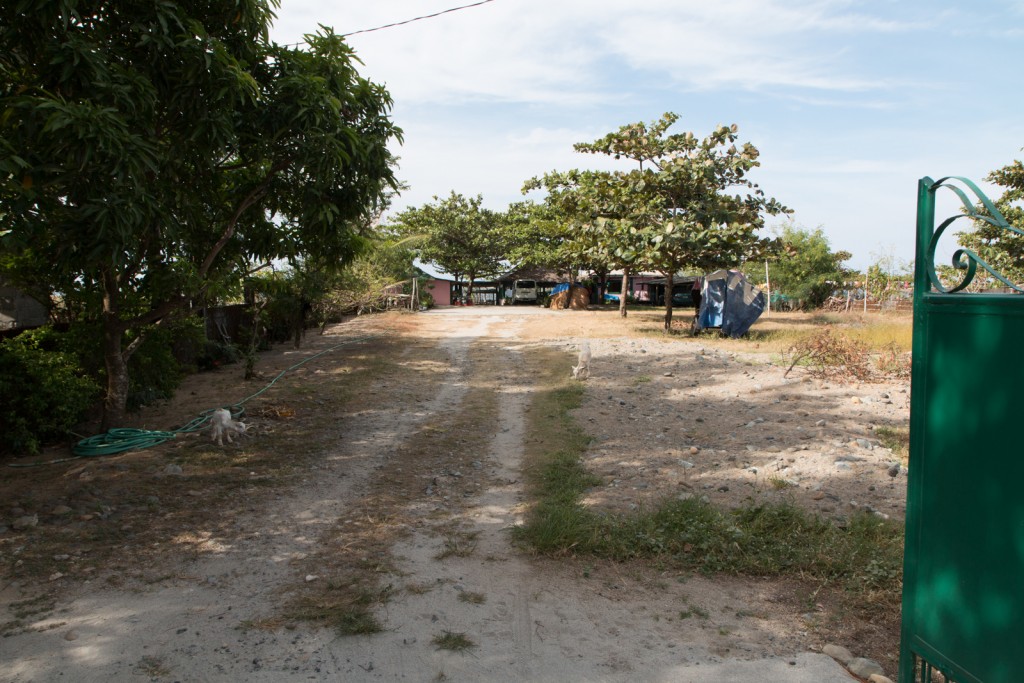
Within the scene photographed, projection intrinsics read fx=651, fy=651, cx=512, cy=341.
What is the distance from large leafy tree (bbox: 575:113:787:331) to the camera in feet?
55.3

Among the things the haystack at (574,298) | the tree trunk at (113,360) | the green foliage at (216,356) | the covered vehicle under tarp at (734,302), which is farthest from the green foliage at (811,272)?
the tree trunk at (113,360)

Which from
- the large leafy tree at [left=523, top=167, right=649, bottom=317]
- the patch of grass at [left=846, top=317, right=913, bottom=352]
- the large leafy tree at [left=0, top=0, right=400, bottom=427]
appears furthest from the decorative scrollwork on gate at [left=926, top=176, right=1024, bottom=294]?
the large leafy tree at [left=523, top=167, right=649, bottom=317]

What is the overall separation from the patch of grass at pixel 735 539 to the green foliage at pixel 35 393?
5.27m

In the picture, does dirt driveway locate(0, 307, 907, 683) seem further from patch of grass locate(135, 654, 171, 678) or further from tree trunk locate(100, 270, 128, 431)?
tree trunk locate(100, 270, 128, 431)

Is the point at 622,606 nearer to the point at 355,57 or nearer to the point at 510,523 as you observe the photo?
the point at 510,523

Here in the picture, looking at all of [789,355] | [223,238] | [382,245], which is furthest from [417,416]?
[382,245]

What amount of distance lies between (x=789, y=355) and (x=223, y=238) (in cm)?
1135

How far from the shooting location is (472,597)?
405cm

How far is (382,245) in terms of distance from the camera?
2603 centimetres

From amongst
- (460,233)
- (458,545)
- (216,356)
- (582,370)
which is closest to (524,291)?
(460,233)

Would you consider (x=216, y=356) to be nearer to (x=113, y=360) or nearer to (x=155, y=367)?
(x=155, y=367)

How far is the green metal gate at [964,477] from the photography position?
214 centimetres

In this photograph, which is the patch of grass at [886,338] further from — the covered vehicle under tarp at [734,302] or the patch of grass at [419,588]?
the patch of grass at [419,588]

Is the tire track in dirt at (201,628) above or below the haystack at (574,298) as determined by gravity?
below
